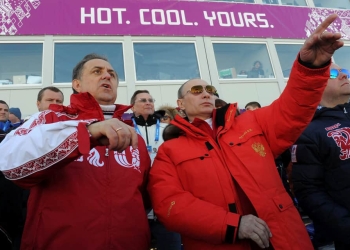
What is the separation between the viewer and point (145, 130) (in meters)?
3.59

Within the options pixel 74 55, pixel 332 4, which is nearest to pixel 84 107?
pixel 74 55

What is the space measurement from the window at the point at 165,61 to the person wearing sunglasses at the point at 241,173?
20.6 ft

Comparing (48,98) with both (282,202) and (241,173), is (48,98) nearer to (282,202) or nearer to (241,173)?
(241,173)

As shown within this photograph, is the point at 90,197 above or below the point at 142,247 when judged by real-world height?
above

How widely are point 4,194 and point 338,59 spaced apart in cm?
1168

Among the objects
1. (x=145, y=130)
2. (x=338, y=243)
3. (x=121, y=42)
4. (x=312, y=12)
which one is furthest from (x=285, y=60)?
(x=338, y=243)

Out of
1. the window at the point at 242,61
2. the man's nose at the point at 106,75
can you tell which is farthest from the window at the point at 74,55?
the man's nose at the point at 106,75

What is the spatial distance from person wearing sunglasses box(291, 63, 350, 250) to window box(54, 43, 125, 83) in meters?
6.50

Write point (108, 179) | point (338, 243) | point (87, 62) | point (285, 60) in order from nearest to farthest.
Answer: point (108, 179)
point (338, 243)
point (87, 62)
point (285, 60)

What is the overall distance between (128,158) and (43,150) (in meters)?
0.68

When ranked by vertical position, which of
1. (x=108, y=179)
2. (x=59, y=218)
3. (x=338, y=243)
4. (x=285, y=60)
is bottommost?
(x=338, y=243)

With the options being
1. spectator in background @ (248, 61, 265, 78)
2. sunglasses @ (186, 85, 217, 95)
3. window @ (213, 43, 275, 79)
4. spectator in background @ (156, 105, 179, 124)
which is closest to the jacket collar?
sunglasses @ (186, 85, 217, 95)

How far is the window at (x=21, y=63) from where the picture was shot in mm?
7227

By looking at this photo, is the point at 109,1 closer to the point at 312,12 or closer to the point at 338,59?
the point at 312,12
